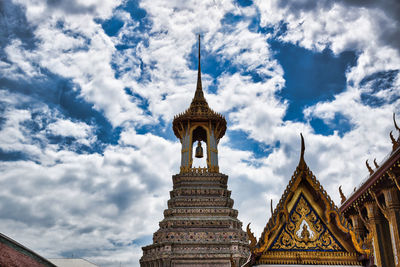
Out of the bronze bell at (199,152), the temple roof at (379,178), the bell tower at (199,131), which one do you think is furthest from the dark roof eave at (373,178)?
the bronze bell at (199,152)

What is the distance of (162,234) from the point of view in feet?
92.9

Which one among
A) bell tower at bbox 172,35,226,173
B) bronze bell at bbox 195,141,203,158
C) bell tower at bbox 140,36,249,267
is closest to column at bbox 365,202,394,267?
bell tower at bbox 140,36,249,267

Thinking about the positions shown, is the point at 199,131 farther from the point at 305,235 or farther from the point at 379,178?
the point at 305,235

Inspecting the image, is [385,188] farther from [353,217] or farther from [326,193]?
[326,193]

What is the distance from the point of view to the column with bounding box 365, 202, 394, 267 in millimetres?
13062

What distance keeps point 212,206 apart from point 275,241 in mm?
25000

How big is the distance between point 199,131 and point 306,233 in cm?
3135

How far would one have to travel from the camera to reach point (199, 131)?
124ft

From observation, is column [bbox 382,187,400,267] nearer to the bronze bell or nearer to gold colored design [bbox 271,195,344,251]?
gold colored design [bbox 271,195,344,251]

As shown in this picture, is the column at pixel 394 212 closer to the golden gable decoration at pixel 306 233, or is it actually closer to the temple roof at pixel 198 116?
the golden gable decoration at pixel 306 233

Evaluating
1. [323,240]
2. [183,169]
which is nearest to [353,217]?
[323,240]

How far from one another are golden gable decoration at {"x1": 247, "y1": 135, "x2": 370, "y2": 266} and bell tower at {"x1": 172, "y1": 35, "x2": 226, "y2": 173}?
27587 millimetres

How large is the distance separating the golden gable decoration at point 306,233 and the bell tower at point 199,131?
2759 cm

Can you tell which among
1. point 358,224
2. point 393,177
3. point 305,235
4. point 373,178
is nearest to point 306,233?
point 305,235
